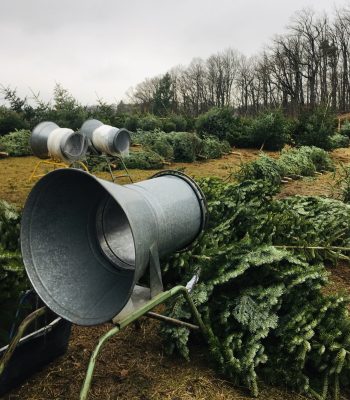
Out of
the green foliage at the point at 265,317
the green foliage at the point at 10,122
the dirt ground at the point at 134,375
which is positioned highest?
the green foliage at the point at 10,122

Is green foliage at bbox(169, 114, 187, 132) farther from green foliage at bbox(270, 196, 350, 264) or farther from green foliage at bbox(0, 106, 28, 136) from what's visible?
green foliage at bbox(270, 196, 350, 264)

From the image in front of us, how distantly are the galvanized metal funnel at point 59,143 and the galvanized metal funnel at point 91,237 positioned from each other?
588 cm

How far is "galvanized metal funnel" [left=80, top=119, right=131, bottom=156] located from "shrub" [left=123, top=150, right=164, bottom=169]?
2741 millimetres

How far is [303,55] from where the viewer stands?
1783 inches

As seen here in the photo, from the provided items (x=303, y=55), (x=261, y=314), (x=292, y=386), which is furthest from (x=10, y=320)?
(x=303, y=55)

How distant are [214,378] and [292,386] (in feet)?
1.66

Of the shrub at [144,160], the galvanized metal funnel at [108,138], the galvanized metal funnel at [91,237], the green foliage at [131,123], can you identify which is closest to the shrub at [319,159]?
the shrub at [144,160]

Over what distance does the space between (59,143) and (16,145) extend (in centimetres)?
693

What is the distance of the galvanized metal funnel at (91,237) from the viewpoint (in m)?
1.91

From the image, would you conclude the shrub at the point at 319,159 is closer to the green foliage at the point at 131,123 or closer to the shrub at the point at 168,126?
the shrub at the point at 168,126

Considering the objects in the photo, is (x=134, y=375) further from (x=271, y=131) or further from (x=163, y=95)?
(x=163, y=95)

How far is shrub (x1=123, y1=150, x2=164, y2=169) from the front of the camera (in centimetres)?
1161

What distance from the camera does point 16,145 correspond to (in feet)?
45.5

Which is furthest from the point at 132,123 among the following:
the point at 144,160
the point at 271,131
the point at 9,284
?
the point at 9,284
